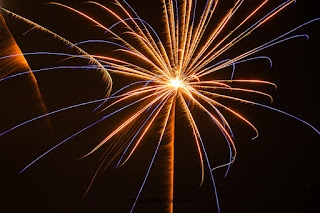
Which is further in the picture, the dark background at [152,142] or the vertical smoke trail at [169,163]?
the dark background at [152,142]

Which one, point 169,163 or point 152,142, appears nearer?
point 169,163

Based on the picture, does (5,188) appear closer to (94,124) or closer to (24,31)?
(94,124)

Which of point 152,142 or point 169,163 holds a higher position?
point 152,142

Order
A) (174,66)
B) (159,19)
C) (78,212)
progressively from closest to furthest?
(174,66), (78,212), (159,19)

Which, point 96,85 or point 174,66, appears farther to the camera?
point 96,85

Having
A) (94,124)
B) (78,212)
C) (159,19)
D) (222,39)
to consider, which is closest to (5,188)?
(78,212)

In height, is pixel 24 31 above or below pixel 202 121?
above

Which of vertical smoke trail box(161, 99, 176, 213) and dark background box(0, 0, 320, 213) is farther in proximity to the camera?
dark background box(0, 0, 320, 213)

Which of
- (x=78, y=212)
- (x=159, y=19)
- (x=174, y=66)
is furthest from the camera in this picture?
(x=159, y=19)
